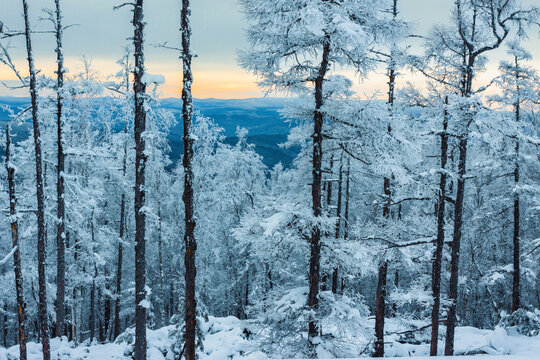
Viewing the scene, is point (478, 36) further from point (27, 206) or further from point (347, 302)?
point (27, 206)

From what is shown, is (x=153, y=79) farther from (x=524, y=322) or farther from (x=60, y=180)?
(x=524, y=322)

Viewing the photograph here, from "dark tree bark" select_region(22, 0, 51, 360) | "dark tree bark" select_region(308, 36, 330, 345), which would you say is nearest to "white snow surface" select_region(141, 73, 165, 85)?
"dark tree bark" select_region(308, 36, 330, 345)

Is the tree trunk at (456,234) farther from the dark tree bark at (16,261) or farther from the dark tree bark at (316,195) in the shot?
the dark tree bark at (16,261)

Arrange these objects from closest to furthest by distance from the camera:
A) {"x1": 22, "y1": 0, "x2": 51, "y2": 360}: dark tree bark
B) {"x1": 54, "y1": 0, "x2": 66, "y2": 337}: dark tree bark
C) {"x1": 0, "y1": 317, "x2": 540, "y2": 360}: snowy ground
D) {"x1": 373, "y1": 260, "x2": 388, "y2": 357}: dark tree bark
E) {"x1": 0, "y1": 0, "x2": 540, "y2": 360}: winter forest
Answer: {"x1": 0, "y1": 0, "x2": 540, "y2": 360}: winter forest → {"x1": 22, "y1": 0, "x2": 51, "y2": 360}: dark tree bark → {"x1": 54, "y1": 0, "x2": 66, "y2": 337}: dark tree bark → {"x1": 373, "y1": 260, "x2": 388, "y2": 357}: dark tree bark → {"x1": 0, "y1": 317, "x2": 540, "y2": 360}: snowy ground

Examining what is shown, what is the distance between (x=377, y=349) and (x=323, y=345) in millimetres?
6201

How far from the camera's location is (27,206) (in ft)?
48.3

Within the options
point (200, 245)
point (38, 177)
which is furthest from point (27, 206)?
point (200, 245)

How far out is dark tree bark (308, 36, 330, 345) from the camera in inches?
333

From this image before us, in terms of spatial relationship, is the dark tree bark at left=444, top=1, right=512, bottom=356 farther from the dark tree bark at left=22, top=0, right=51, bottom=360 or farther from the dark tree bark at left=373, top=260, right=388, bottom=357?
the dark tree bark at left=22, top=0, right=51, bottom=360

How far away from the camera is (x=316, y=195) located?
8.60 m

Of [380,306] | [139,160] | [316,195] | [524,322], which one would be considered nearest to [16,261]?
[139,160]

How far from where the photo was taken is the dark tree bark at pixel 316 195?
8.45 meters

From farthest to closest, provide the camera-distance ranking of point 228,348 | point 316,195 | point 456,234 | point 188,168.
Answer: point 228,348, point 456,234, point 316,195, point 188,168

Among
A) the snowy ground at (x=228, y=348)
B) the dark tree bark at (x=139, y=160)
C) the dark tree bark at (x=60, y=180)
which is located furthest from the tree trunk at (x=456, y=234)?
the dark tree bark at (x=60, y=180)
